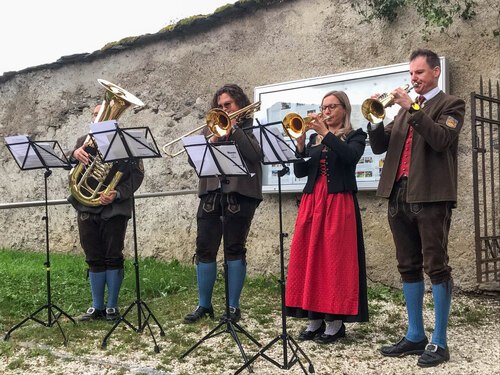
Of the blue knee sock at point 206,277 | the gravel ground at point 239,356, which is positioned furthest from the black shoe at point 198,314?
the gravel ground at point 239,356

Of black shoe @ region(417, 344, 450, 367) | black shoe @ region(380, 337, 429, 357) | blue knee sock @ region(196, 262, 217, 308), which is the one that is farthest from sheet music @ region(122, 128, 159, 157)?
black shoe @ region(417, 344, 450, 367)

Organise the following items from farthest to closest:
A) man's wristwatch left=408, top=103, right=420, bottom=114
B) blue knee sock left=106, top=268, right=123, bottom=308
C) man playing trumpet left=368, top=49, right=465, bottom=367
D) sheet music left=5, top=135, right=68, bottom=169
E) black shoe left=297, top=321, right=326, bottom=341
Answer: blue knee sock left=106, top=268, right=123, bottom=308
sheet music left=5, top=135, right=68, bottom=169
black shoe left=297, top=321, right=326, bottom=341
man playing trumpet left=368, top=49, right=465, bottom=367
man's wristwatch left=408, top=103, right=420, bottom=114

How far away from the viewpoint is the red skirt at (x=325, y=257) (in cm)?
427

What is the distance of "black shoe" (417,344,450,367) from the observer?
150 inches

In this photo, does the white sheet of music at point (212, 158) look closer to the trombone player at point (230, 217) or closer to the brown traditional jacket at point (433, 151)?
the trombone player at point (230, 217)

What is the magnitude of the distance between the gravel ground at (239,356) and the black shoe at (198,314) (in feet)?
0.74

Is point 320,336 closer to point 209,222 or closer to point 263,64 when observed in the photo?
point 209,222

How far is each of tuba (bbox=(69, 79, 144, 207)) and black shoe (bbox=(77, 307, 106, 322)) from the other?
3.12 feet

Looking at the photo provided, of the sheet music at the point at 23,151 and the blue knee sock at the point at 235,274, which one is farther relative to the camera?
the blue knee sock at the point at 235,274

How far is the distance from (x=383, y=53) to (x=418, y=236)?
2684 millimetres

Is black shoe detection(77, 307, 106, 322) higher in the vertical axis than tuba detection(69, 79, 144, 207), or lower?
lower

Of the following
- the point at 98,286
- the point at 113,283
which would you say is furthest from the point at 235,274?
the point at 98,286

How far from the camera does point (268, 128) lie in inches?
154

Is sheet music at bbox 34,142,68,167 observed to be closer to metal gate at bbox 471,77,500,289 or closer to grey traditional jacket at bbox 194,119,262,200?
grey traditional jacket at bbox 194,119,262,200
